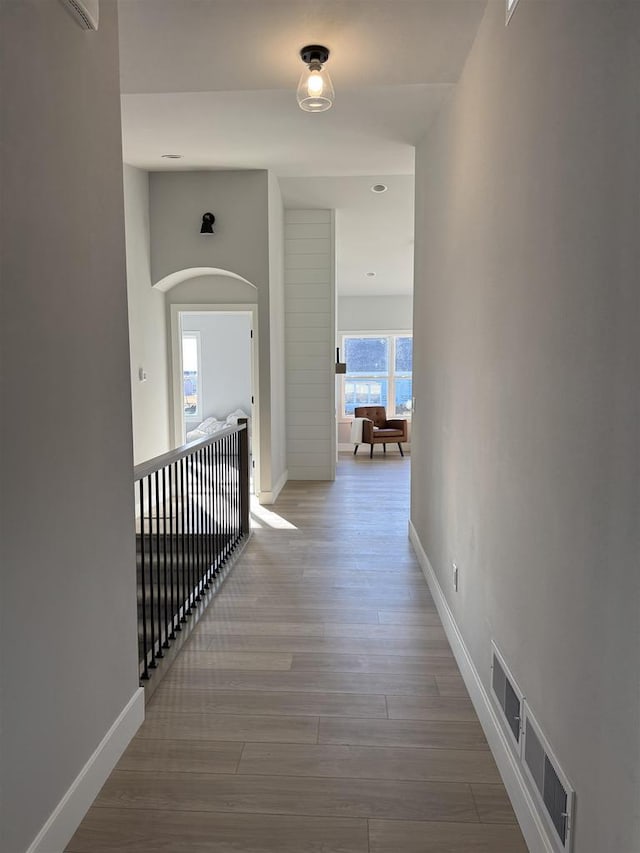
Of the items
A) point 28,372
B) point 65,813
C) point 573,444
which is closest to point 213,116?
point 28,372

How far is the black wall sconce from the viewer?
17.4ft

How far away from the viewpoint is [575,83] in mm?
1286

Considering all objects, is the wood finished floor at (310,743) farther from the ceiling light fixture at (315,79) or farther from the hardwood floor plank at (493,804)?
the ceiling light fixture at (315,79)

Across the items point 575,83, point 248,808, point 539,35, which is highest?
point 539,35

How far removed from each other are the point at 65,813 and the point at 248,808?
0.52 m

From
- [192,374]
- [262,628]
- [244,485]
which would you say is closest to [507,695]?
[262,628]

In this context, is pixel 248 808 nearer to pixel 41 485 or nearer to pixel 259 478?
pixel 41 485

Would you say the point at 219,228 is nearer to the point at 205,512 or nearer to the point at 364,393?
the point at 205,512

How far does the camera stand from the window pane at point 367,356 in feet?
32.4

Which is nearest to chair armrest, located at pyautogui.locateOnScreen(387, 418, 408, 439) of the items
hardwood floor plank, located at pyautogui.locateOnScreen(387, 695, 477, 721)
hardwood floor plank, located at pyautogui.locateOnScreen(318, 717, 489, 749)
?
hardwood floor plank, located at pyautogui.locateOnScreen(387, 695, 477, 721)

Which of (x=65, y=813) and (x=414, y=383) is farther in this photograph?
(x=414, y=383)

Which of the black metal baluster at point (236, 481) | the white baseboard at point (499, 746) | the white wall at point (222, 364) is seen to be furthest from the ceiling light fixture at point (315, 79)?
the white wall at point (222, 364)

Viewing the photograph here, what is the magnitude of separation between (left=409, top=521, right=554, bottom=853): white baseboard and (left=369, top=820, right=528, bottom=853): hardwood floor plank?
0.18 ft

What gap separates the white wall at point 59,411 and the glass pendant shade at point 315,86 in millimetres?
990
